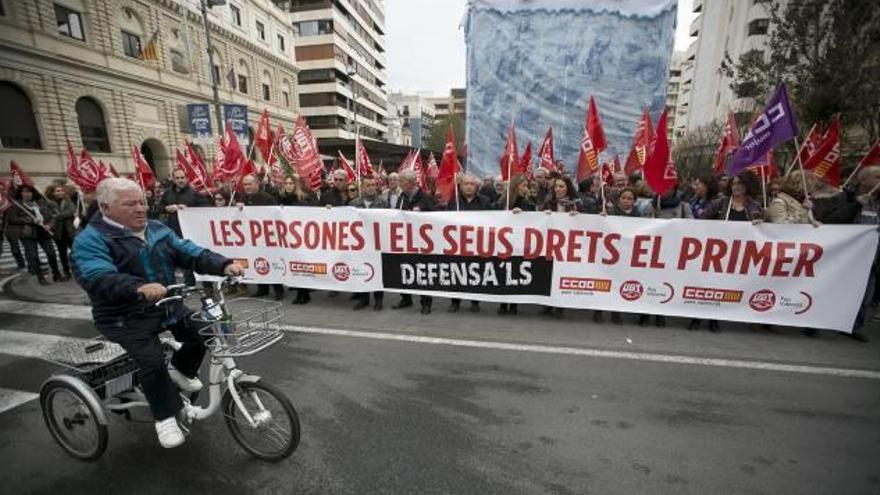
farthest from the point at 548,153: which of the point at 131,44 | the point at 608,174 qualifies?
the point at 131,44

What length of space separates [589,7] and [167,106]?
93.5 feet

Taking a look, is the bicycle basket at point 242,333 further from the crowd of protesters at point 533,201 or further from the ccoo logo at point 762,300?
the ccoo logo at point 762,300

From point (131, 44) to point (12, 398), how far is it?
3224cm

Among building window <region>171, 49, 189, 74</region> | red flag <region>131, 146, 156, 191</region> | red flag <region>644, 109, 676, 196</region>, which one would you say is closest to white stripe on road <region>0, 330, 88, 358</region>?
red flag <region>131, 146, 156, 191</region>

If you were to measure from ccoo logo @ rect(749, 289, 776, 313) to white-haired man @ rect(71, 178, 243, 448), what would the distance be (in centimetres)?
566

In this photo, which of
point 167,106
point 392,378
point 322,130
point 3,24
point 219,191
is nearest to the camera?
point 392,378

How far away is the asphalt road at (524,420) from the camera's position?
2699mm

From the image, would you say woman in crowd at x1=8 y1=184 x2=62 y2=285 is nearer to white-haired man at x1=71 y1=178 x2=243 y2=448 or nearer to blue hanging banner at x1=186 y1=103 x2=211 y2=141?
white-haired man at x1=71 y1=178 x2=243 y2=448

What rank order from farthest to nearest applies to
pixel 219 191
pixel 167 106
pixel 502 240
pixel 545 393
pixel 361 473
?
pixel 167 106, pixel 219 191, pixel 502 240, pixel 545 393, pixel 361 473

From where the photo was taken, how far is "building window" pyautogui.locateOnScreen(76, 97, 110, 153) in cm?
2381

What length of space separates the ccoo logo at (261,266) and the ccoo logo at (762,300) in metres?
6.54

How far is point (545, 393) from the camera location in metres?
3.74

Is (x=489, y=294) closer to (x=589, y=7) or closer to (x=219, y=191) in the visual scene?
(x=219, y=191)

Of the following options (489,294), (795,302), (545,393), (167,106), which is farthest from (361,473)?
(167,106)
